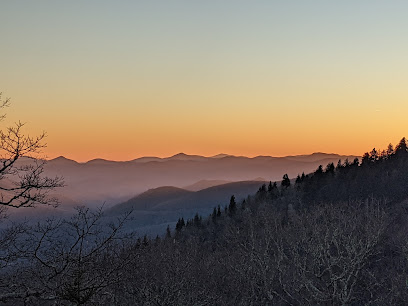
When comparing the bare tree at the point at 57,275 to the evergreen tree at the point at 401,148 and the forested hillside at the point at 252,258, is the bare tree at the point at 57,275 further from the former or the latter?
the evergreen tree at the point at 401,148

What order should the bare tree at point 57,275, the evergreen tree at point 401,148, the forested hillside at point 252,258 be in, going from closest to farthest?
the bare tree at point 57,275 → the forested hillside at point 252,258 → the evergreen tree at point 401,148

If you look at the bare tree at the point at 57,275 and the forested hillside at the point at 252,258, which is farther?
the forested hillside at the point at 252,258

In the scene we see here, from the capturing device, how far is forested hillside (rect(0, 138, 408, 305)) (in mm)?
9562

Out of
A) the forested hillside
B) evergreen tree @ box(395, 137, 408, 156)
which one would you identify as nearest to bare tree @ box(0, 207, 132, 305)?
the forested hillside

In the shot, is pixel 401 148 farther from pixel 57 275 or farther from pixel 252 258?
pixel 57 275

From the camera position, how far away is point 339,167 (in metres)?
152

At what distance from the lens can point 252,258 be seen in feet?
143

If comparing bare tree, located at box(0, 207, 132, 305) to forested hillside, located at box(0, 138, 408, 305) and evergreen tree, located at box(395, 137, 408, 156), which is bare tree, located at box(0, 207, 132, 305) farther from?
evergreen tree, located at box(395, 137, 408, 156)

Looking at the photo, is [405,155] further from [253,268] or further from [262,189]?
[253,268]

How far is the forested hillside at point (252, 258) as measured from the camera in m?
9.56

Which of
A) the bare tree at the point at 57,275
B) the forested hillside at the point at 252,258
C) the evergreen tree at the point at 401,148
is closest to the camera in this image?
the bare tree at the point at 57,275

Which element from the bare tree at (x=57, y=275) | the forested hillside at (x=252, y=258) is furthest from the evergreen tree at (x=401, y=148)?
the bare tree at (x=57, y=275)

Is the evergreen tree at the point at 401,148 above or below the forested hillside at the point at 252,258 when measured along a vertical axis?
above

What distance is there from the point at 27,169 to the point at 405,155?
14106 cm
